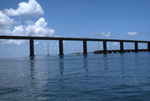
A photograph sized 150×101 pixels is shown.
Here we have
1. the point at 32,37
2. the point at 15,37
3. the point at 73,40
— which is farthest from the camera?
the point at 73,40

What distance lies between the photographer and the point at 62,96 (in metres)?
10.2

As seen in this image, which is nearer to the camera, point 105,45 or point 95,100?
point 95,100

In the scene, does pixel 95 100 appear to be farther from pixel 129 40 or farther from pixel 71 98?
pixel 129 40

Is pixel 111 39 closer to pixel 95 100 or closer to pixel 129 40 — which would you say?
pixel 129 40

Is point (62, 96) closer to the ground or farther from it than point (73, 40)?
closer to the ground

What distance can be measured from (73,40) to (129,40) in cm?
7671

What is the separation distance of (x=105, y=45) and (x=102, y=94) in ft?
545

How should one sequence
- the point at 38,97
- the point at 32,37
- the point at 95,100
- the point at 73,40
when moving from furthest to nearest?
1. the point at 73,40
2. the point at 32,37
3. the point at 38,97
4. the point at 95,100

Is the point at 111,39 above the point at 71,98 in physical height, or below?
above

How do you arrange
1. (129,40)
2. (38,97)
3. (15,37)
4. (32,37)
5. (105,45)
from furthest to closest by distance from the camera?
1. (129,40)
2. (105,45)
3. (32,37)
4. (15,37)
5. (38,97)

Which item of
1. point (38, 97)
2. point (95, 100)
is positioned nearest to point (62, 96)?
point (38, 97)

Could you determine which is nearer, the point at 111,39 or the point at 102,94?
the point at 102,94

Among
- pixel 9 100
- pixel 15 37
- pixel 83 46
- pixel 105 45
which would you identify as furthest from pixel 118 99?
pixel 105 45

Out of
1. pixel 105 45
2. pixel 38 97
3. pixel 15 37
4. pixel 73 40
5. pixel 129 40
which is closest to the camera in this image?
pixel 38 97
